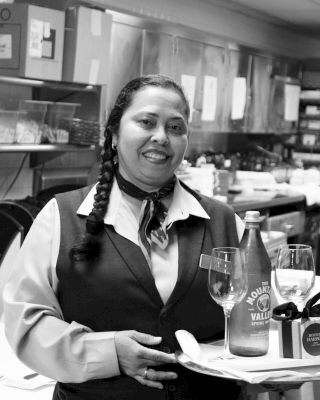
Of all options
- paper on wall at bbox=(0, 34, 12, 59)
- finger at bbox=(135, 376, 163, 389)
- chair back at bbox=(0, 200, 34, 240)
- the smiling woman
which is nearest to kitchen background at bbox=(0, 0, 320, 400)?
paper on wall at bbox=(0, 34, 12, 59)

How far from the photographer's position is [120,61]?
4758mm

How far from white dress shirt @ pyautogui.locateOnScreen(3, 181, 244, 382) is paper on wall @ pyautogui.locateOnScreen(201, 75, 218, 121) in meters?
4.29

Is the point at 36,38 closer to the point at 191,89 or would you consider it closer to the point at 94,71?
the point at 94,71

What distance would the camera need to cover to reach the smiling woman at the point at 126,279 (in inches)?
62.4

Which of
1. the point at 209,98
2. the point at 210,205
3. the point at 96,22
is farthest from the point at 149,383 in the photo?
the point at 209,98

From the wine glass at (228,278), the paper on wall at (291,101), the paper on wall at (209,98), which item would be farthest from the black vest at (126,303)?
the paper on wall at (291,101)

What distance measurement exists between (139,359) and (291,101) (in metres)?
6.53

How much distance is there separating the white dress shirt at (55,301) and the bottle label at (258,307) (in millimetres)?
194

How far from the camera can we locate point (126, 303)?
5.37 ft

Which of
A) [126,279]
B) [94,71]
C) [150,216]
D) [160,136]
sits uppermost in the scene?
[94,71]

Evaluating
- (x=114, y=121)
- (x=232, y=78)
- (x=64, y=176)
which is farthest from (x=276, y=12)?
(x=114, y=121)

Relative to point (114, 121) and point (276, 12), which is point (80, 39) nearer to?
point (114, 121)

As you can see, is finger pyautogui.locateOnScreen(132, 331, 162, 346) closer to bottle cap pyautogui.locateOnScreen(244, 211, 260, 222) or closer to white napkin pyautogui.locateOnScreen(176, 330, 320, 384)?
white napkin pyautogui.locateOnScreen(176, 330, 320, 384)

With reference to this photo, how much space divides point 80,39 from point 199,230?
260 cm
